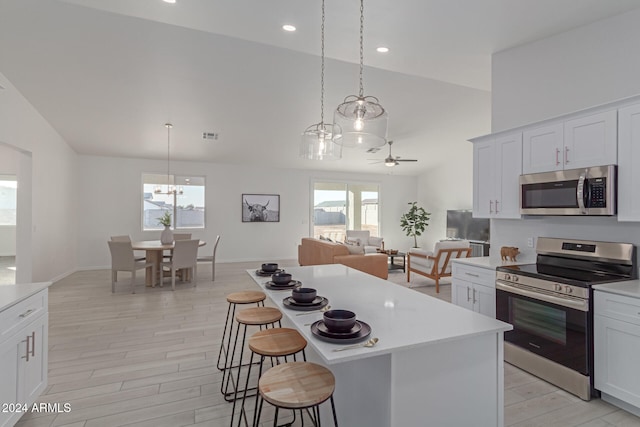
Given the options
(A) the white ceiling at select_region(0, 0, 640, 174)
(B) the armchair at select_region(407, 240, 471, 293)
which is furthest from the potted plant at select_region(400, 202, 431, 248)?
(B) the armchair at select_region(407, 240, 471, 293)

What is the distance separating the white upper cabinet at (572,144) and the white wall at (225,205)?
6514 millimetres

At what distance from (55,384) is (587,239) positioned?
466 cm

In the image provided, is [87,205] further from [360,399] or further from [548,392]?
[548,392]

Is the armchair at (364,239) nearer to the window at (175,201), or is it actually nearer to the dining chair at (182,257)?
the window at (175,201)

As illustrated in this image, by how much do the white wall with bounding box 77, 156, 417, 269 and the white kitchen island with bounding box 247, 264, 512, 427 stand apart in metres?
6.84

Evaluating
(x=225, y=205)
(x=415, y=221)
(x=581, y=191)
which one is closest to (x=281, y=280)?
(x=581, y=191)

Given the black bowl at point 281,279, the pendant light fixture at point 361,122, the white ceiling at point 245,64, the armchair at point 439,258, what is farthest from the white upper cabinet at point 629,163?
the armchair at point 439,258

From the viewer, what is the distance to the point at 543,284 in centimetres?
248

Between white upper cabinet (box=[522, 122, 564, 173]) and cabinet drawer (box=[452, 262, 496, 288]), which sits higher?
white upper cabinet (box=[522, 122, 564, 173])

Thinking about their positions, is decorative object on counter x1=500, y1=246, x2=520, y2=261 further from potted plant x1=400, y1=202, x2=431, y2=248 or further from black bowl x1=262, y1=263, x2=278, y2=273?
potted plant x1=400, y1=202, x2=431, y2=248

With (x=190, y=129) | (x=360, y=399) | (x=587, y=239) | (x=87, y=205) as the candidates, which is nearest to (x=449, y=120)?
(x=587, y=239)

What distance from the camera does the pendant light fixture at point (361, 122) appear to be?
6.94 ft

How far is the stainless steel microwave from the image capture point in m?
2.37

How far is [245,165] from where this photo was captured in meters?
8.38
